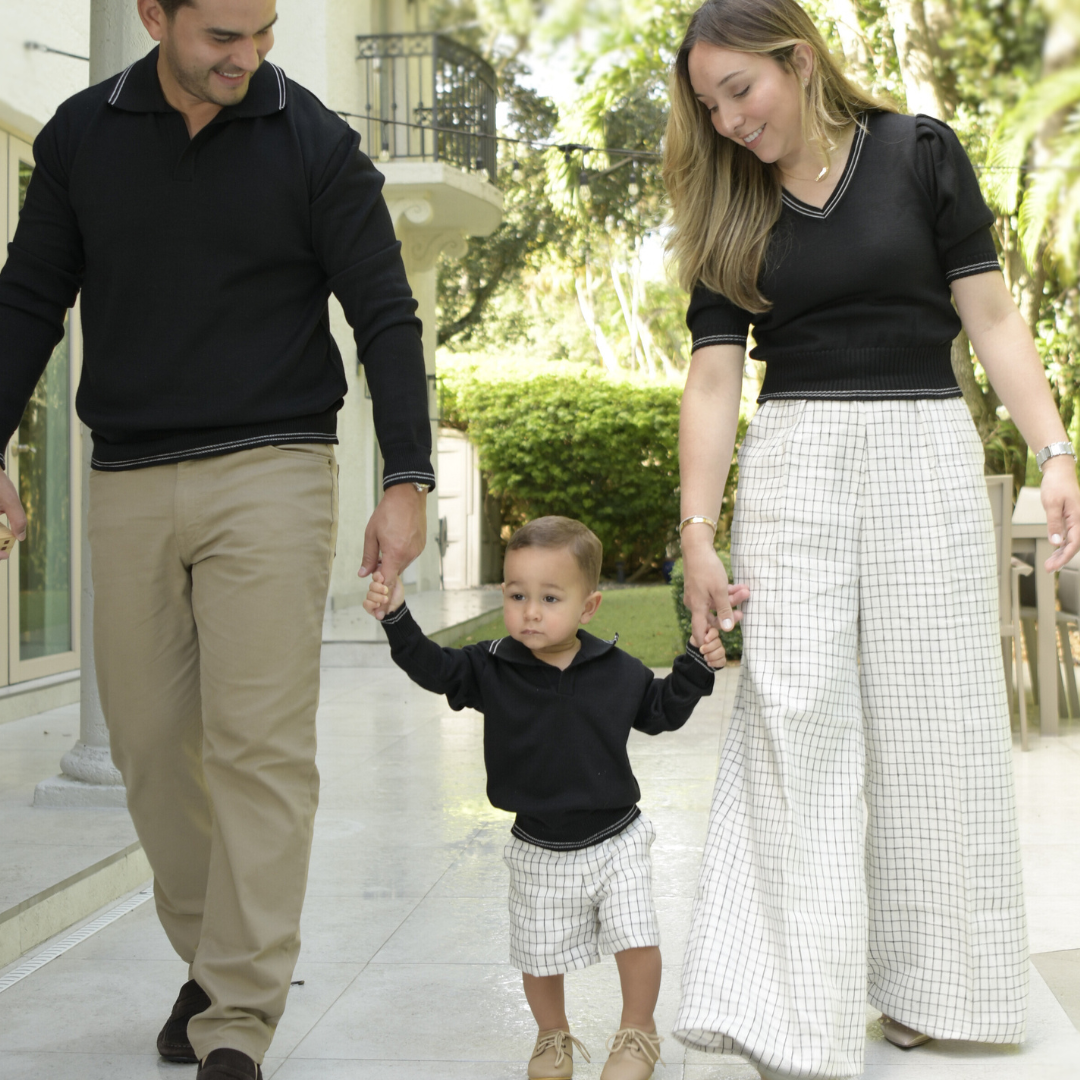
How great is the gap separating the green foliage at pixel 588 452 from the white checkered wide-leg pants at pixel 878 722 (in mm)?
13381

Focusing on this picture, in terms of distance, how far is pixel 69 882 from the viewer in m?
2.85

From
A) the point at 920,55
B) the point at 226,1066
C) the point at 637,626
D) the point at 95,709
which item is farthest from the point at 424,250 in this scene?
the point at 920,55

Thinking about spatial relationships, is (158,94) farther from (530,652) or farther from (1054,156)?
(1054,156)

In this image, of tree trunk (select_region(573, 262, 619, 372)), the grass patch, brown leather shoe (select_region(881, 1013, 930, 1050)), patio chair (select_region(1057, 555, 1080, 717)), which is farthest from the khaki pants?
tree trunk (select_region(573, 262, 619, 372))

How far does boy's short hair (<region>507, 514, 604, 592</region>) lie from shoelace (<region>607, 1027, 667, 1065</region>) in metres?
0.69

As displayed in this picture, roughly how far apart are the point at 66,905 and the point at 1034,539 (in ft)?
13.1

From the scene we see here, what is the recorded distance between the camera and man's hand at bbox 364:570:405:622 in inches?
75.8

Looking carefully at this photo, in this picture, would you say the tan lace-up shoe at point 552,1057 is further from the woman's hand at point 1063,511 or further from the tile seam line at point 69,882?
the tile seam line at point 69,882

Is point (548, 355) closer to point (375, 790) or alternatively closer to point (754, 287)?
point (375, 790)

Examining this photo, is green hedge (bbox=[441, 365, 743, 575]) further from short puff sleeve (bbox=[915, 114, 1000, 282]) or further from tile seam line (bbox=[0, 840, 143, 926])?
short puff sleeve (bbox=[915, 114, 1000, 282])

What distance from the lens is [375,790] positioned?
4.33 metres

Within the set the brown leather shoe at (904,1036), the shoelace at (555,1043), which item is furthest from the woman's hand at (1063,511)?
the shoelace at (555,1043)

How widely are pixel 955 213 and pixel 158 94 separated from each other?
123 cm

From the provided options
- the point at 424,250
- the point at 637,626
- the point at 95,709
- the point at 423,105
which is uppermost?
the point at 424,250
